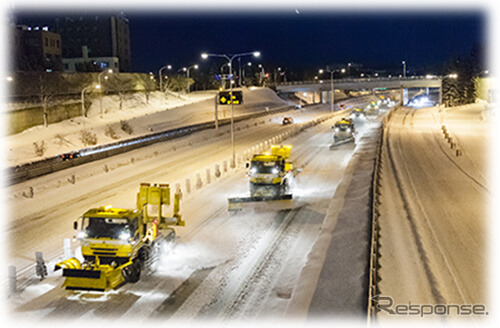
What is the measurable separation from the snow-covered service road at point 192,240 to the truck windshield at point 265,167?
84.0 inches

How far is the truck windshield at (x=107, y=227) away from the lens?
52.0ft

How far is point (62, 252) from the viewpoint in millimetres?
19906

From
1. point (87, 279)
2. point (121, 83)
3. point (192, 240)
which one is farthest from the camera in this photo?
point (121, 83)

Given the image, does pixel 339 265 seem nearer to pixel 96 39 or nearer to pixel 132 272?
pixel 132 272

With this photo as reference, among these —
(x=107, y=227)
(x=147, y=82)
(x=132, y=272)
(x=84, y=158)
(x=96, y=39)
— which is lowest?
(x=132, y=272)

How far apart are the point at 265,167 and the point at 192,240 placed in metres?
8.01

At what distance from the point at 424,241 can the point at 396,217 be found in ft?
12.5

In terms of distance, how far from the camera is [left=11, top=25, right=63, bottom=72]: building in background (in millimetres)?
86875

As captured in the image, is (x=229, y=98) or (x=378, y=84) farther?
(x=378, y=84)

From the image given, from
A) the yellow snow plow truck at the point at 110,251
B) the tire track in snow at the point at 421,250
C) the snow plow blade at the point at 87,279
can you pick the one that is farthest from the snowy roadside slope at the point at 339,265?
the snow plow blade at the point at 87,279

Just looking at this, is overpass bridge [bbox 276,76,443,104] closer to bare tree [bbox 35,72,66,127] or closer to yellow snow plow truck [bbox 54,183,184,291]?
bare tree [bbox 35,72,66,127]

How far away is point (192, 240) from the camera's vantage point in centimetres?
2069

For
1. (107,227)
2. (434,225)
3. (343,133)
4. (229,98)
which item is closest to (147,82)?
(343,133)

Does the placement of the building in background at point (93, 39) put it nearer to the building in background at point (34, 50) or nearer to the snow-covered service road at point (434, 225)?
the building in background at point (34, 50)
